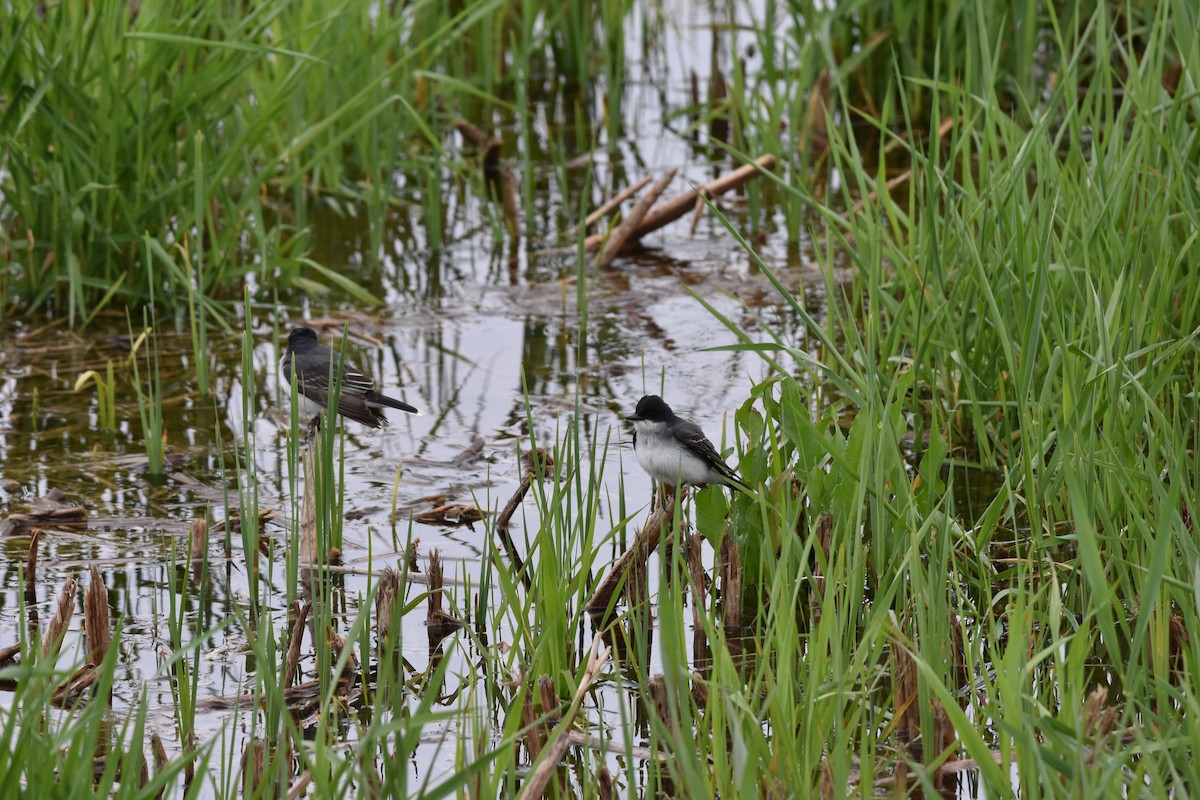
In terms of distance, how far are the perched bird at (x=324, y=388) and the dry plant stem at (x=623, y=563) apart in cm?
151

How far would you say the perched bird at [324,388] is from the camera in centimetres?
621

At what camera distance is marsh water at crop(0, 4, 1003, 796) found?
5086 millimetres

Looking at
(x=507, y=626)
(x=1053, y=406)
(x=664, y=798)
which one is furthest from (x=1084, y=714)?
(x=507, y=626)

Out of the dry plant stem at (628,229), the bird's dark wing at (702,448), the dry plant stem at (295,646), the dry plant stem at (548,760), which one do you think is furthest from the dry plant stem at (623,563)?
the dry plant stem at (628,229)

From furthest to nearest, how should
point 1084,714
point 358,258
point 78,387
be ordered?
point 358,258, point 78,387, point 1084,714

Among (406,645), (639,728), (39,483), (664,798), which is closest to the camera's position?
(664,798)

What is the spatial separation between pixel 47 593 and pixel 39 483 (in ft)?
3.50

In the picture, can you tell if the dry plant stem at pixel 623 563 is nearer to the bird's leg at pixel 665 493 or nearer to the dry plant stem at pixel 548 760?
the bird's leg at pixel 665 493

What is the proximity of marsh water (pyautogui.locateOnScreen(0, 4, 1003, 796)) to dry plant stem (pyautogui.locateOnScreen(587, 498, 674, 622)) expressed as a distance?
0.83 feet

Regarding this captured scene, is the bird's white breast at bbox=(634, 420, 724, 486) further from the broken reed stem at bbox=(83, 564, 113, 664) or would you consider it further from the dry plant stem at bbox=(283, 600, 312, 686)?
the broken reed stem at bbox=(83, 564, 113, 664)

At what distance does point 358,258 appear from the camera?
8.93 m

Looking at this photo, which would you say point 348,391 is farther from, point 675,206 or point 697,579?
point 675,206

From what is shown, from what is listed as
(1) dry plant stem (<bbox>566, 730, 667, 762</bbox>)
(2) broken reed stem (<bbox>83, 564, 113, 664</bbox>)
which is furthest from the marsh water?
(1) dry plant stem (<bbox>566, 730, 667, 762</bbox>)

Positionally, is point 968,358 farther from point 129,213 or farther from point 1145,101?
point 129,213
